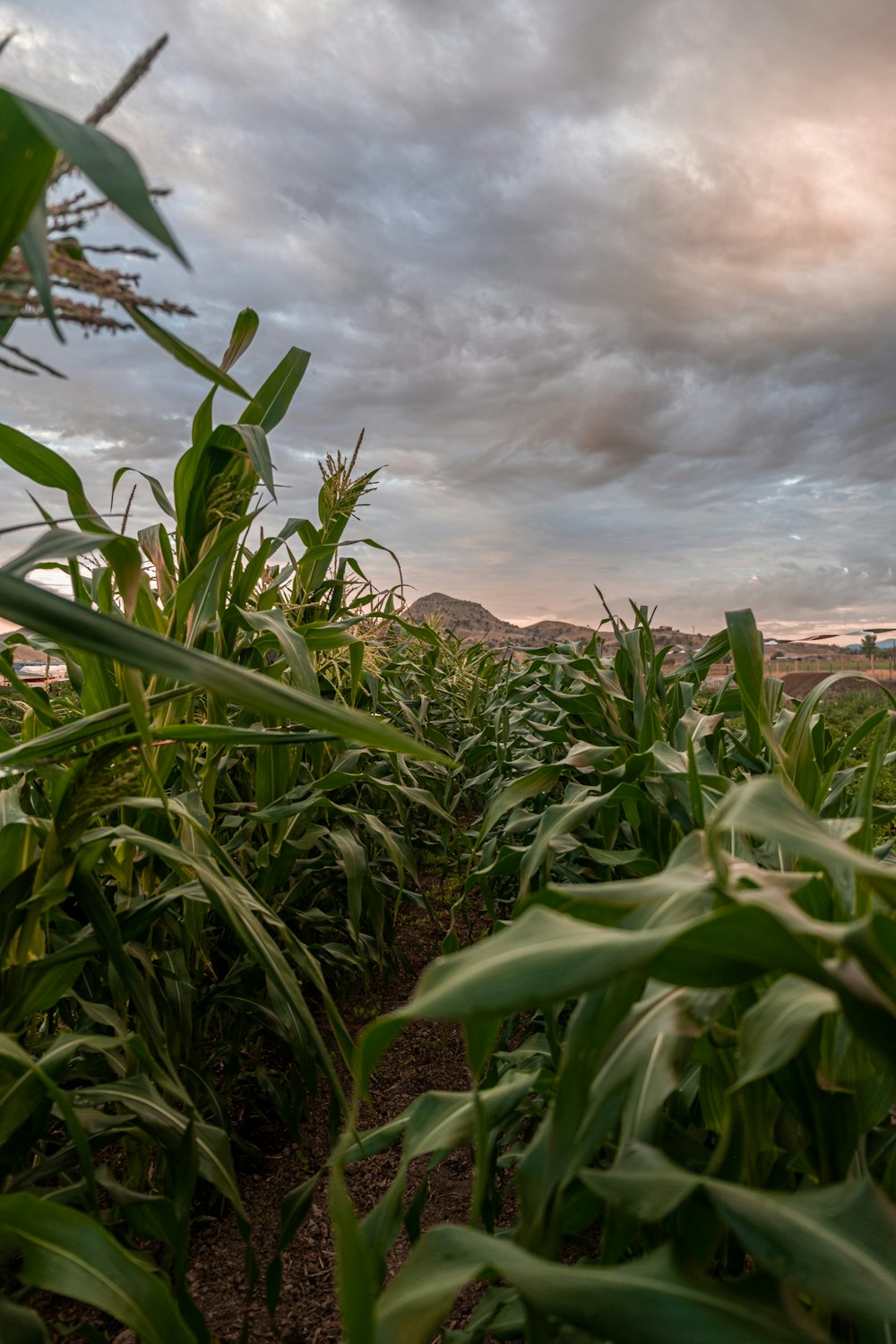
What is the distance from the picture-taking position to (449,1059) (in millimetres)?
1912

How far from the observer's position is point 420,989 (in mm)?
467

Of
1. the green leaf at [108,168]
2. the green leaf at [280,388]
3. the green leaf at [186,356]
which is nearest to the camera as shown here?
the green leaf at [108,168]

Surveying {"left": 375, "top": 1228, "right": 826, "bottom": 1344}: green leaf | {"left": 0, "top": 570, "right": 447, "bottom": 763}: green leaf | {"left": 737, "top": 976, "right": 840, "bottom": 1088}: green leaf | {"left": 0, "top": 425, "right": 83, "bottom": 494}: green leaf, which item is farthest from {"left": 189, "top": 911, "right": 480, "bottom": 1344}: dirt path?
{"left": 0, "top": 425, "right": 83, "bottom": 494}: green leaf

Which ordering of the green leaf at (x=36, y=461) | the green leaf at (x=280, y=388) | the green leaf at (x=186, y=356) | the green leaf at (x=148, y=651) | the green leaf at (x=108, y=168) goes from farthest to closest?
the green leaf at (x=280, y=388)
the green leaf at (x=36, y=461)
the green leaf at (x=186, y=356)
the green leaf at (x=148, y=651)
the green leaf at (x=108, y=168)

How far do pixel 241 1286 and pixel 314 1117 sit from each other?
468mm

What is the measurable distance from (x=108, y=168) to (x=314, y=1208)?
60.9 inches

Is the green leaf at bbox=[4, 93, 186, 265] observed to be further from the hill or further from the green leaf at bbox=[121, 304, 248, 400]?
the hill

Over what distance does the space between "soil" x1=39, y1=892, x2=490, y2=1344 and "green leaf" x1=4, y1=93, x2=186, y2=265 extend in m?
0.97

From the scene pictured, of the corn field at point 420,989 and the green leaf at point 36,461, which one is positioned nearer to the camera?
the corn field at point 420,989

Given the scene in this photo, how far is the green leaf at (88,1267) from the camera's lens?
2.06 ft

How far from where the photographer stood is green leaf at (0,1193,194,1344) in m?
0.63

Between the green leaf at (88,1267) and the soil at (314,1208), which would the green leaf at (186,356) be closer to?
the green leaf at (88,1267)

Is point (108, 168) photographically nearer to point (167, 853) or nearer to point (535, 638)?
point (167, 853)

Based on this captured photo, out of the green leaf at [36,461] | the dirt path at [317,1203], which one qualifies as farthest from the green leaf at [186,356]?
the dirt path at [317,1203]
